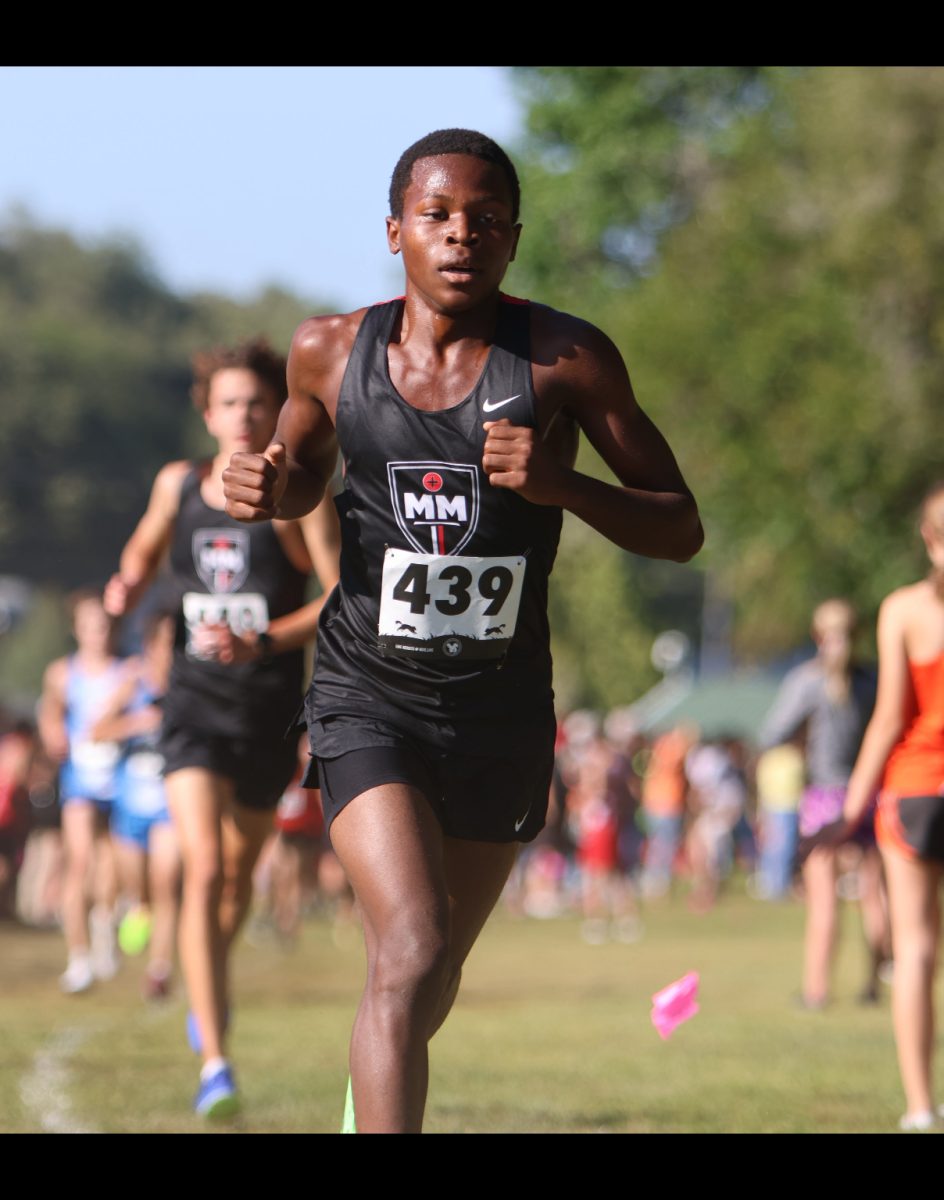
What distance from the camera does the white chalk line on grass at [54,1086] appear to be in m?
6.65

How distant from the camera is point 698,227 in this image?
124 feet

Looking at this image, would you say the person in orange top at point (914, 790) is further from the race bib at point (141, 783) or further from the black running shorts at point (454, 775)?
the race bib at point (141, 783)

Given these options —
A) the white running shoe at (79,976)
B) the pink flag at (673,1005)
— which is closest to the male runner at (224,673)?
the pink flag at (673,1005)

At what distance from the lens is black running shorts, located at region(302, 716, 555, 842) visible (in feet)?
15.7

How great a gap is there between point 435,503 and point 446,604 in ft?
0.77

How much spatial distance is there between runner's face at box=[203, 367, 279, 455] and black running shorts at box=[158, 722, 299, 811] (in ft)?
3.41

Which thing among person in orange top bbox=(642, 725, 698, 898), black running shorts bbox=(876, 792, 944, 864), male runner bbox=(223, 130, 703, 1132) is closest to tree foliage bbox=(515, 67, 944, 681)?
person in orange top bbox=(642, 725, 698, 898)

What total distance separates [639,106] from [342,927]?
27119 mm

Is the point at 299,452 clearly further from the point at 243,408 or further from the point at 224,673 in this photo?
the point at 224,673

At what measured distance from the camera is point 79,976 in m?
12.1

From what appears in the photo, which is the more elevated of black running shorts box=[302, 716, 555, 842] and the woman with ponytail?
black running shorts box=[302, 716, 555, 842]

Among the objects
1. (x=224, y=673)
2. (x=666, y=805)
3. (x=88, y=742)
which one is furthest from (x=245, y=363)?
(x=666, y=805)

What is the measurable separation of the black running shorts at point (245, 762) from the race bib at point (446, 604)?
2657mm

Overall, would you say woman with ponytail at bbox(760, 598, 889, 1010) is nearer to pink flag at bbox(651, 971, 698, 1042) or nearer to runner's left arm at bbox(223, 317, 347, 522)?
pink flag at bbox(651, 971, 698, 1042)
